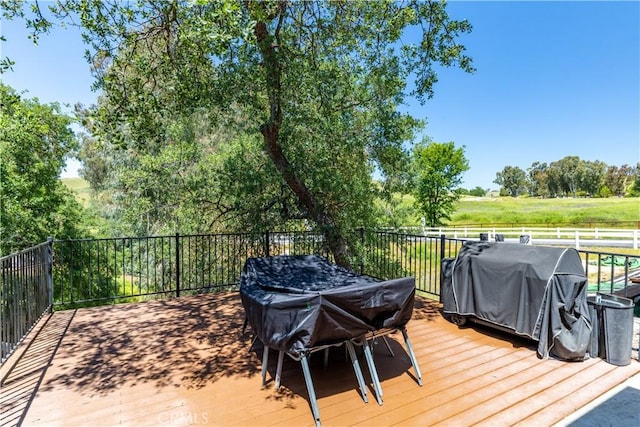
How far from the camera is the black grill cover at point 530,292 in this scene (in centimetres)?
312

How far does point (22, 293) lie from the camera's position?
359 centimetres

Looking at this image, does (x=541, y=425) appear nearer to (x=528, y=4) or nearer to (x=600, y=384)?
(x=600, y=384)

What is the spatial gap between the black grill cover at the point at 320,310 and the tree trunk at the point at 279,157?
9.86 feet

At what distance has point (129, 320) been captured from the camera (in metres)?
4.29

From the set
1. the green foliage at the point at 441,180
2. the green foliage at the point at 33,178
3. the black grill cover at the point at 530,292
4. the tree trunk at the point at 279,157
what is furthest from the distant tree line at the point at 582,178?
the green foliage at the point at 33,178

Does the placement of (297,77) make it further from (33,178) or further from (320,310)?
(33,178)

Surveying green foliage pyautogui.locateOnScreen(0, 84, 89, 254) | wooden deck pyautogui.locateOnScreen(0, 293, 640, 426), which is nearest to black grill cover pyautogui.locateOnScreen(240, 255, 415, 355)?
wooden deck pyautogui.locateOnScreen(0, 293, 640, 426)

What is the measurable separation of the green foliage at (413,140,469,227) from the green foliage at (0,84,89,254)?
71.1 ft

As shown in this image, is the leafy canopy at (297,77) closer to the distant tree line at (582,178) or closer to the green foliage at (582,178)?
the distant tree line at (582,178)

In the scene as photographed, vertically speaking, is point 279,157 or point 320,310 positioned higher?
point 279,157

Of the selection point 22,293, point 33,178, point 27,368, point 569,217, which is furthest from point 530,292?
point 569,217

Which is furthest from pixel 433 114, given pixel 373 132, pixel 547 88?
pixel 547 88

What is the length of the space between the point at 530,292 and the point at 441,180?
2378 cm

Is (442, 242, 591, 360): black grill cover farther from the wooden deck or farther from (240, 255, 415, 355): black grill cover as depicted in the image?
(240, 255, 415, 355): black grill cover
